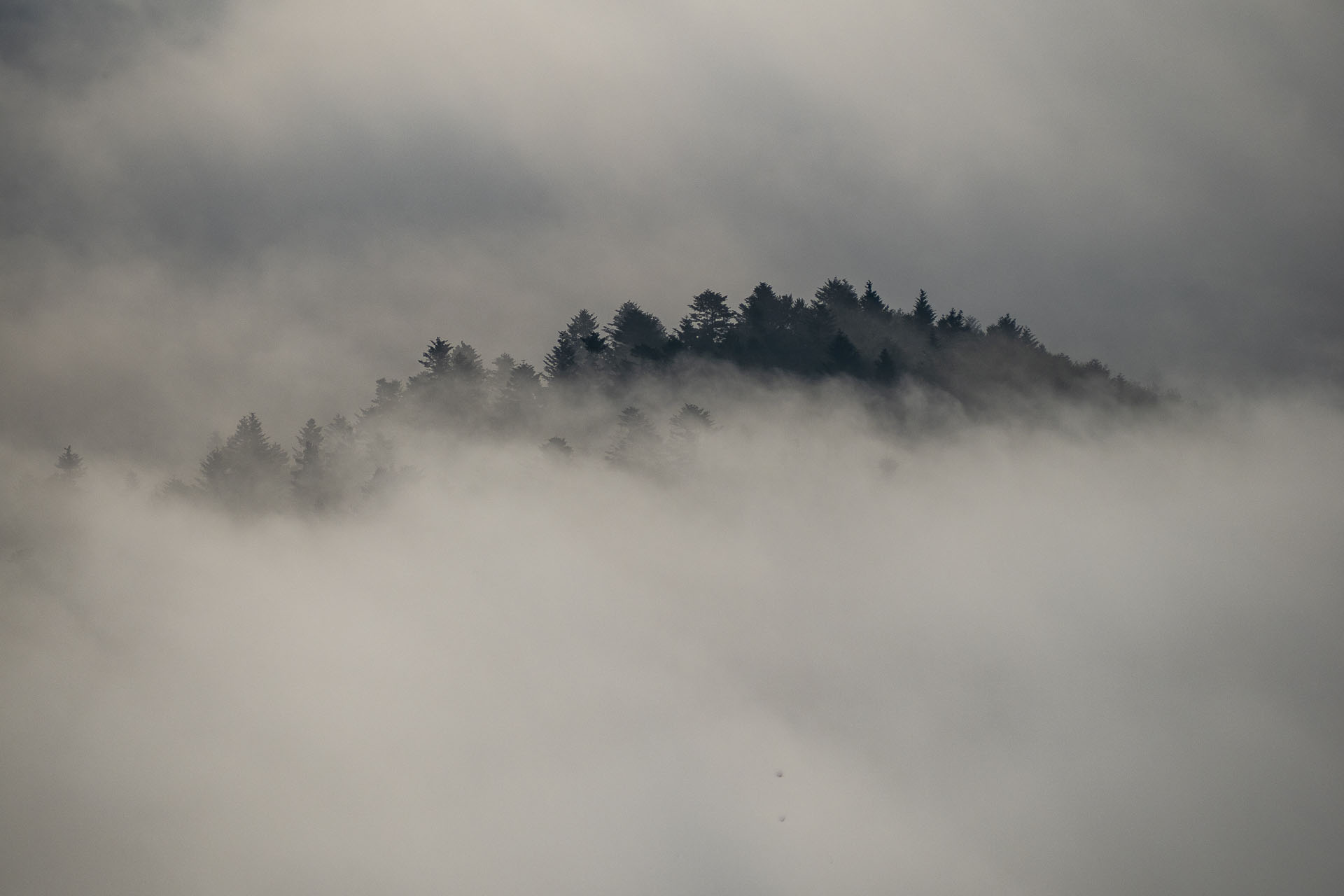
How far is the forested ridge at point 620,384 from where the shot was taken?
7619cm

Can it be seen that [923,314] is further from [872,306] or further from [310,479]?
[310,479]

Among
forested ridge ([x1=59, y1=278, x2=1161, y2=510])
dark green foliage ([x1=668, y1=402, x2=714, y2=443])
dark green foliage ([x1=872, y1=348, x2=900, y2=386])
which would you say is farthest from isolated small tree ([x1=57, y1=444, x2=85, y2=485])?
dark green foliage ([x1=872, y1=348, x2=900, y2=386])

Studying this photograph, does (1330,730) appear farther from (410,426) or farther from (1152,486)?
(410,426)

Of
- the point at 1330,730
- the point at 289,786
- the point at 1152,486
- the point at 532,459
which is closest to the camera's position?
the point at 532,459

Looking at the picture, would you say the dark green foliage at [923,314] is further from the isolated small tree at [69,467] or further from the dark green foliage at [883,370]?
the isolated small tree at [69,467]

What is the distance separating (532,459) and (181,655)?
114 feet

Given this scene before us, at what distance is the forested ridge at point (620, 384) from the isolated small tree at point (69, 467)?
13644mm

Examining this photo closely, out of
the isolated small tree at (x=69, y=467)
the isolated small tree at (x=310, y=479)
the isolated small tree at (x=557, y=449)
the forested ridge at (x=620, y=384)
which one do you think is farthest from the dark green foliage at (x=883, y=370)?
the isolated small tree at (x=69, y=467)

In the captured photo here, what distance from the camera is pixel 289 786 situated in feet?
276

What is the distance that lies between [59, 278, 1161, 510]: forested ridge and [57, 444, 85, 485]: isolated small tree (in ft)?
44.8

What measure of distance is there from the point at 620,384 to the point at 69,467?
55760 millimetres

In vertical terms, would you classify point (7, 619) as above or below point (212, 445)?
below

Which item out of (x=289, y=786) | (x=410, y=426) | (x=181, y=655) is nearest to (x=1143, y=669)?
(x=410, y=426)

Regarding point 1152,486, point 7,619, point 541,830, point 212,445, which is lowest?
point 541,830
